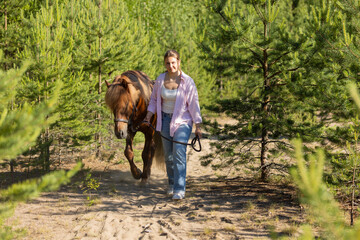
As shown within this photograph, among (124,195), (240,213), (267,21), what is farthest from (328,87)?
(124,195)

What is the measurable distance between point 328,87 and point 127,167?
197 inches

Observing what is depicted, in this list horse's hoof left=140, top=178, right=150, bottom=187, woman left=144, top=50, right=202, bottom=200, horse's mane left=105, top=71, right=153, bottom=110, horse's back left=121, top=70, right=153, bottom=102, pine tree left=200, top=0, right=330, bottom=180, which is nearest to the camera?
pine tree left=200, top=0, right=330, bottom=180

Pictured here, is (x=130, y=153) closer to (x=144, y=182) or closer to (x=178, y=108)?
(x=144, y=182)

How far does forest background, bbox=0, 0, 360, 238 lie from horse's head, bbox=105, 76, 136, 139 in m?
0.98

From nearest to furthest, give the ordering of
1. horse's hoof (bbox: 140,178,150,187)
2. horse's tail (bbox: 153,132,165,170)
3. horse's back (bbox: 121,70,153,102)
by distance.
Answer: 1. horse's back (bbox: 121,70,153,102)
2. horse's hoof (bbox: 140,178,150,187)
3. horse's tail (bbox: 153,132,165,170)

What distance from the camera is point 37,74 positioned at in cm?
634

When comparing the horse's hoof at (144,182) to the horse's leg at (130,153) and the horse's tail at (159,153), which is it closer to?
the horse's leg at (130,153)

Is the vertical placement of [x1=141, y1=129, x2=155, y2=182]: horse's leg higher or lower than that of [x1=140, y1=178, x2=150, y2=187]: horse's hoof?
higher

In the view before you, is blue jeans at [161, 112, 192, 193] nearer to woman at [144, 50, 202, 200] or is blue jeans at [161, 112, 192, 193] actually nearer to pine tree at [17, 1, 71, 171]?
woman at [144, 50, 202, 200]

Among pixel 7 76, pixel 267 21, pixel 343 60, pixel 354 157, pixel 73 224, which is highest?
pixel 267 21

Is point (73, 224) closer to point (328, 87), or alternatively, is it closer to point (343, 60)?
point (328, 87)

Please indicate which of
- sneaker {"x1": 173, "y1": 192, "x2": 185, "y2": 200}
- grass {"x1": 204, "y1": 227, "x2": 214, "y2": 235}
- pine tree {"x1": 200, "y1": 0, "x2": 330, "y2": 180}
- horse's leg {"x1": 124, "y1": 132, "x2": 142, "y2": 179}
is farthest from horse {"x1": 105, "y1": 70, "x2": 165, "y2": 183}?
grass {"x1": 204, "y1": 227, "x2": 214, "y2": 235}

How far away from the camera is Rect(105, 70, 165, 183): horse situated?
5.03m

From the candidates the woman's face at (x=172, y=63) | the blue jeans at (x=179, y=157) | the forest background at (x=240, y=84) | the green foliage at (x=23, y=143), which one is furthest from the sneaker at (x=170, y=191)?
the green foliage at (x=23, y=143)
